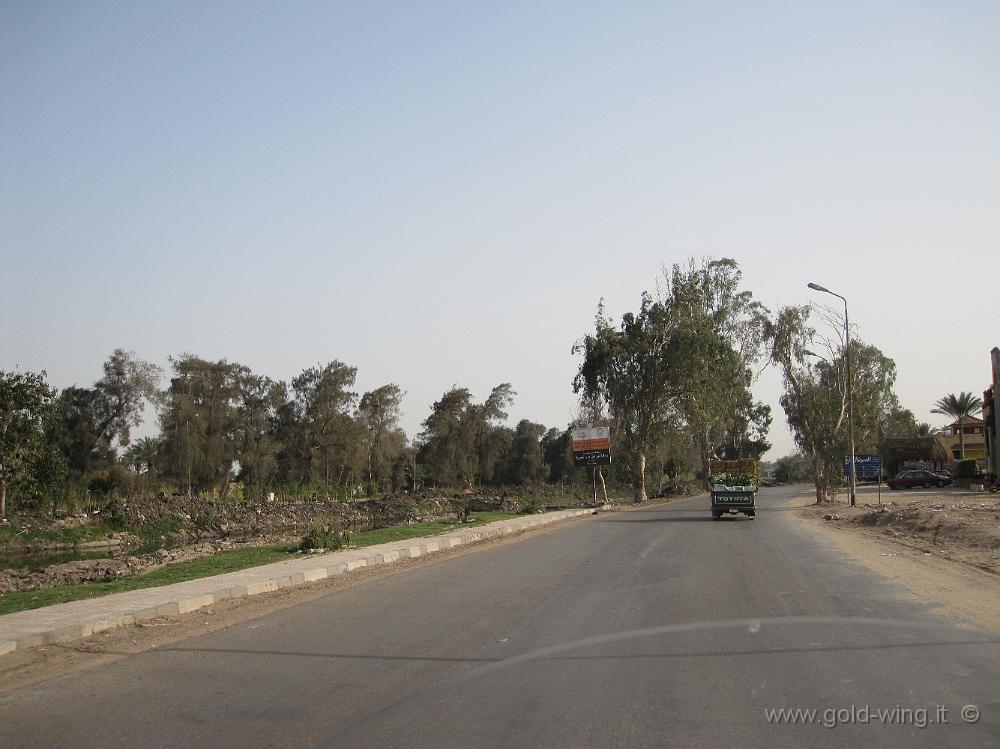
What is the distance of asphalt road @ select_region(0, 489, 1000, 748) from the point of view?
6008 millimetres

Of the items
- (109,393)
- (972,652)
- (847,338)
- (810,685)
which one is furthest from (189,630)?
(109,393)

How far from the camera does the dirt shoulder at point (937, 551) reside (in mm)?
11539

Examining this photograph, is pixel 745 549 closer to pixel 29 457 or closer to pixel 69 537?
pixel 69 537

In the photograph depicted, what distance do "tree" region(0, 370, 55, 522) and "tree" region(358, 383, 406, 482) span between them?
43.2m

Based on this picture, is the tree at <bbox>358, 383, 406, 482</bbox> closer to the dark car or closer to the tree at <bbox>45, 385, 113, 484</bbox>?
the tree at <bbox>45, 385, 113, 484</bbox>

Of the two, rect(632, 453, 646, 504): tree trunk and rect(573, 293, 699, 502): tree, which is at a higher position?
rect(573, 293, 699, 502): tree

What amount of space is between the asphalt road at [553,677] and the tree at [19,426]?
25699mm

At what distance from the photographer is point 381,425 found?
77875mm

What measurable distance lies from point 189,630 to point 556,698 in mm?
5993

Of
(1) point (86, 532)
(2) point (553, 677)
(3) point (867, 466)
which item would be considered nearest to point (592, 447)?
(3) point (867, 466)

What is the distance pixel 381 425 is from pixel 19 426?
151 feet

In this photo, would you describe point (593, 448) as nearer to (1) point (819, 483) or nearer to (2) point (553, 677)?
(1) point (819, 483)

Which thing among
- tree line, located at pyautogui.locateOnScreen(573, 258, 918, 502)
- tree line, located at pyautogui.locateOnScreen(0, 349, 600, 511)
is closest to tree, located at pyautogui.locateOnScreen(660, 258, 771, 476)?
tree line, located at pyautogui.locateOnScreen(573, 258, 918, 502)

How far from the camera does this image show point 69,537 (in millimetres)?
30562
